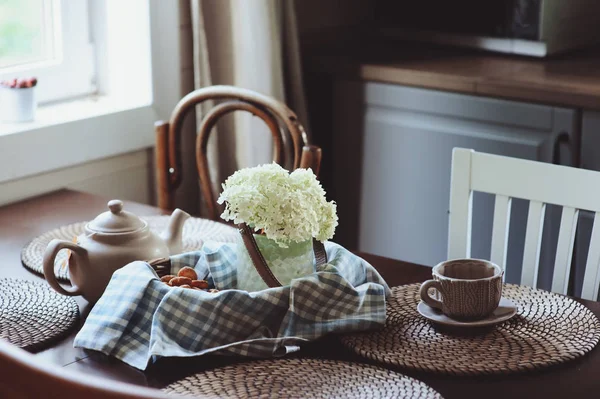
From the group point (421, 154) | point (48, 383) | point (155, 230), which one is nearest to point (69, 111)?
point (155, 230)

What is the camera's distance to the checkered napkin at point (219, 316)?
4.08ft

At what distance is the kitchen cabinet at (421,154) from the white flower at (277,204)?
1074mm

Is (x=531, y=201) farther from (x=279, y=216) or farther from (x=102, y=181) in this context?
(x=102, y=181)

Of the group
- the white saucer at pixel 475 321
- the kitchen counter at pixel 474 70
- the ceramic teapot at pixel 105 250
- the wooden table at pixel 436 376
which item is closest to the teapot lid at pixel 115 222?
the ceramic teapot at pixel 105 250

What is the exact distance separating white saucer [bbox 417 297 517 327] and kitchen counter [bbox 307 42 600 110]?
0.92m

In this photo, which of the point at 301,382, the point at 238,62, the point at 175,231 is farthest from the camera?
the point at 238,62

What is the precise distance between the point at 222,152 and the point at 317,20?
661 millimetres

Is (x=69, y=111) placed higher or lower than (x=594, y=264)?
higher

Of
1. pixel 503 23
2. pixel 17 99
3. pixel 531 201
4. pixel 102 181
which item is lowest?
pixel 102 181

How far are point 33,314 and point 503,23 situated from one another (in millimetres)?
1570

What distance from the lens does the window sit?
2.13 metres

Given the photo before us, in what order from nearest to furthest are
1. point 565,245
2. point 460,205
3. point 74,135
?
point 565,245, point 460,205, point 74,135

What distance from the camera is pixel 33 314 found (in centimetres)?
138

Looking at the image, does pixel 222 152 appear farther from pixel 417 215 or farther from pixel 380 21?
pixel 380 21
